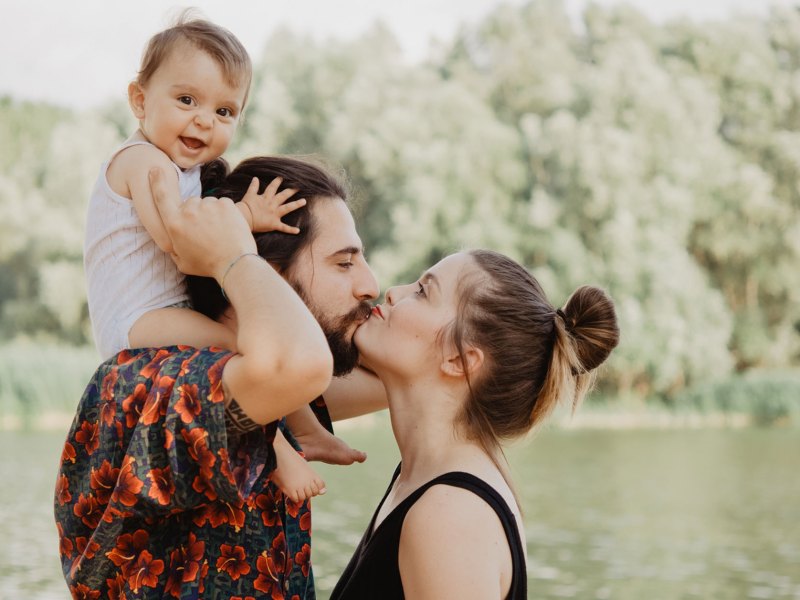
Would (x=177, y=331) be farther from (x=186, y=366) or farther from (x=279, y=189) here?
(x=279, y=189)

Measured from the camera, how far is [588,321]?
7.59 feet

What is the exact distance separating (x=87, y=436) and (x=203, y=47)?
32.5 inches

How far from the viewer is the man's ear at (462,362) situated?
2209 millimetres

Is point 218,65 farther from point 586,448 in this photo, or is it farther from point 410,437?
point 586,448

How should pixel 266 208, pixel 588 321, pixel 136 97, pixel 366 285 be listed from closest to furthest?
pixel 266 208, pixel 366 285, pixel 588 321, pixel 136 97

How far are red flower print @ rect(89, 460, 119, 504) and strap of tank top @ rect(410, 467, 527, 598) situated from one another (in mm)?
513

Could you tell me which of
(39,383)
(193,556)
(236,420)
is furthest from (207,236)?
(39,383)

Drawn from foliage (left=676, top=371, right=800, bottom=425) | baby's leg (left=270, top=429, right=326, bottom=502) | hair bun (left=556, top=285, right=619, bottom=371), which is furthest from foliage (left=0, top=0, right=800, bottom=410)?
baby's leg (left=270, top=429, right=326, bottom=502)

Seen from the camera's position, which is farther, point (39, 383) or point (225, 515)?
point (39, 383)

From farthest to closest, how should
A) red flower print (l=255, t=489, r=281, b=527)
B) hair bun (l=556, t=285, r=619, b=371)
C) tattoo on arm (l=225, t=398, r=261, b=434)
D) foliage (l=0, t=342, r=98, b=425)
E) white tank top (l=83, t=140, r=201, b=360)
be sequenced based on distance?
foliage (l=0, t=342, r=98, b=425)
hair bun (l=556, t=285, r=619, b=371)
white tank top (l=83, t=140, r=201, b=360)
red flower print (l=255, t=489, r=281, b=527)
tattoo on arm (l=225, t=398, r=261, b=434)

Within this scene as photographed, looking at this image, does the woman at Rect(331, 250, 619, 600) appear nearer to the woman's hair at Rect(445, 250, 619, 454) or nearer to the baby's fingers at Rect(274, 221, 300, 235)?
the woman's hair at Rect(445, 250, 619, 454)

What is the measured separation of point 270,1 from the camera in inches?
1310

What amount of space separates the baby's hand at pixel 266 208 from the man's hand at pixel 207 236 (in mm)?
151

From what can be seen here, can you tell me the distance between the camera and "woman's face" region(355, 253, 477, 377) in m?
2.22
